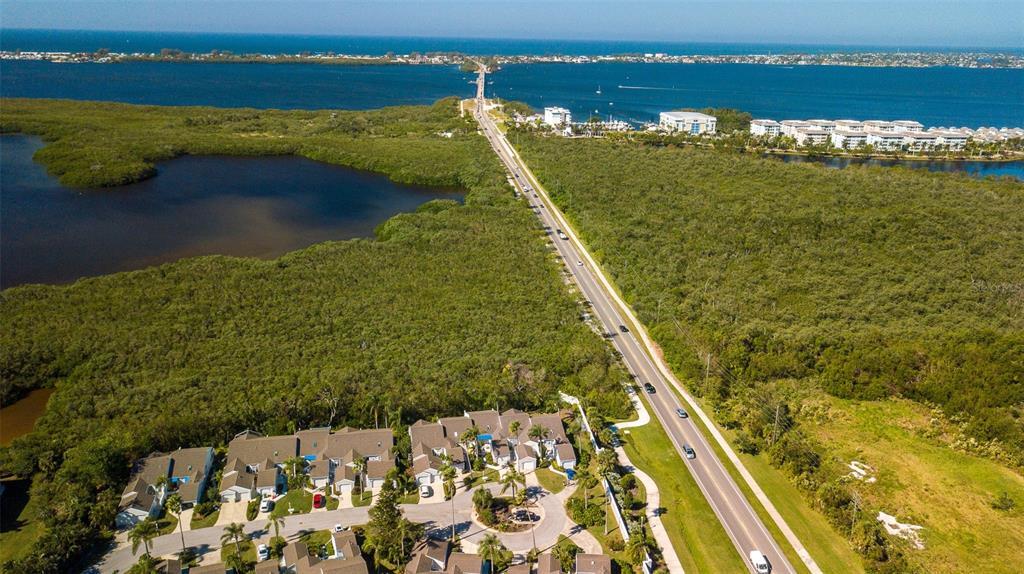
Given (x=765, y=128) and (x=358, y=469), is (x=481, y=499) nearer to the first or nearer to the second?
(x=358, y=469)

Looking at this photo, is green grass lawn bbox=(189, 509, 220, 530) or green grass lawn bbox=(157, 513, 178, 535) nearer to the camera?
green grass lawn bbox=(157, 513, 178, 535)

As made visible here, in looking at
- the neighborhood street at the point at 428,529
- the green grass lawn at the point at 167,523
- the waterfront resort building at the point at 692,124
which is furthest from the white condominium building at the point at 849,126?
the green grass lawn at the point at 167,523

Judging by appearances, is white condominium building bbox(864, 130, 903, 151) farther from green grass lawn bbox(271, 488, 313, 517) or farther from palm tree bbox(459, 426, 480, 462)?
green grass lawn bbox(271, 488, 313, 517)

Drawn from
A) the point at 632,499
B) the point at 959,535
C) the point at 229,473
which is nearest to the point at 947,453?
the point at 959,535

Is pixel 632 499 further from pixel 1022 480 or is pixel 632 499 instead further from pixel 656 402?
pixel 1022 480

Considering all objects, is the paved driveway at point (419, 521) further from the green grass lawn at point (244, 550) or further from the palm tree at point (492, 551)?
the palm tree at point (492, 551)

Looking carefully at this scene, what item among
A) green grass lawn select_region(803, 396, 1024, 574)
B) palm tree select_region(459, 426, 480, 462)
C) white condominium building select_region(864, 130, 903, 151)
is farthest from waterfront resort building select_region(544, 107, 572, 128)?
palm tree select_region(459, 426, 480, 462)
